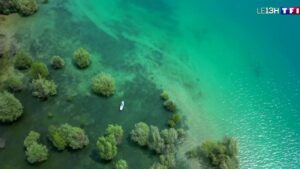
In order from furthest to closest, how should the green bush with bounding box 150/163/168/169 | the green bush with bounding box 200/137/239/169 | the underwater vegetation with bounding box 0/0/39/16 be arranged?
1. the underwater vegetation with bounding box 0/0/39/16
2. the green bush with bounding box 200/137/239/169
3. the green bush with bounding box 150/163/168/169

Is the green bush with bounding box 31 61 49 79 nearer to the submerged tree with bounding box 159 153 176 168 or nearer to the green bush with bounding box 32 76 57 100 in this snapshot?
the green bush with bounding box 32 76 57 100

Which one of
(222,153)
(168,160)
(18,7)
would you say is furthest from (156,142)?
(18,7)

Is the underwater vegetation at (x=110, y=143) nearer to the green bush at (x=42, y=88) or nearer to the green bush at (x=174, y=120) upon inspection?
the green bush at (x=174, y=120)

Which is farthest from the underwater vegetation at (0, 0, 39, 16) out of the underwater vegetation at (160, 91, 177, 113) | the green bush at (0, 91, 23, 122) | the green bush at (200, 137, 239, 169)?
the green bush at (200, 137, 239, 169)

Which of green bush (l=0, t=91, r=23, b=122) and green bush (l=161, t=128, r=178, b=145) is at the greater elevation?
green bush (l=0, t=91, r=23, b=122)

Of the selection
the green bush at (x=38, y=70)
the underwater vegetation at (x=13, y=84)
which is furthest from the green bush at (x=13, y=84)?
the green bush at (x=38, y=70)

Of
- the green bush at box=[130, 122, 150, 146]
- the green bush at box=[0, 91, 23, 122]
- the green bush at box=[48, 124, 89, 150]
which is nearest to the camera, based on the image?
the green bush at box=[48, 124, 89, 150]

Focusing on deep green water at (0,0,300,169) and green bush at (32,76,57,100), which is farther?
green bush at (32,76,57,100)

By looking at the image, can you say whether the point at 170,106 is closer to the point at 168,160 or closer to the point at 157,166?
the point at 168,160
